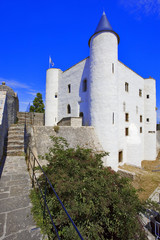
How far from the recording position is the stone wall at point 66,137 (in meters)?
7.94

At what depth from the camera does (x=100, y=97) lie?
39.5 ft

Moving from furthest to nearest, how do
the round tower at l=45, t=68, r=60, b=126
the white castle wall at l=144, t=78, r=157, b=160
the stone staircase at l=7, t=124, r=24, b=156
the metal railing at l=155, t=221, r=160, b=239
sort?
the round tower at l=45, t=68, r=60, b=126
the white castle wall at l=144, t=78, r=157, b=160
the stone staircase at l=7, t=124, r=24, b=156
the metal railing at l=155, t=221, r=160, b=239

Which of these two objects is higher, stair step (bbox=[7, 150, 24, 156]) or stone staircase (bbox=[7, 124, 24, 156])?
stone staircase (bbox=[7, 124, 24, 156])

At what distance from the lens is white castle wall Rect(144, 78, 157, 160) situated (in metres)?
18.3

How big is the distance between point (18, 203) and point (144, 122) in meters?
20.4

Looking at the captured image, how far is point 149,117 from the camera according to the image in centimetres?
1878

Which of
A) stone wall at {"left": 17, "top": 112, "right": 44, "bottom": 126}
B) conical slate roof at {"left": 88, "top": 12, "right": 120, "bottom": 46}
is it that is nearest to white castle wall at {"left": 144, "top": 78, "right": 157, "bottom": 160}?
conical slate roof at {"left": 88, "top": 12, "right": 120, "bottom": 46}

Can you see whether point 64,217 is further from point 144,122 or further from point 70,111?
point 144,122

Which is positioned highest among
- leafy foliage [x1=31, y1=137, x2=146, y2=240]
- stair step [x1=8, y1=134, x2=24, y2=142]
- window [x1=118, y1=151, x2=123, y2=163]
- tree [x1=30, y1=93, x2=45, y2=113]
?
tree [x1=30, y1=93, x2=45, y2=113]

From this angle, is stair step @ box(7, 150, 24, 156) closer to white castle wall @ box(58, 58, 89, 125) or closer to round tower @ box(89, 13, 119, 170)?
round tower @ box(89, 13, 119, 170)

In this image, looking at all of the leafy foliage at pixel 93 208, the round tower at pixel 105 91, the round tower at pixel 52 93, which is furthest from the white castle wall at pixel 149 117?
the leafy foliage at pixel 93 208

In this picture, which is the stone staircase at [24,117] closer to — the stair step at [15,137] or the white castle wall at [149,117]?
the stair step at [15,137]

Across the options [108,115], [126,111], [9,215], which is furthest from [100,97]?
[9,215]

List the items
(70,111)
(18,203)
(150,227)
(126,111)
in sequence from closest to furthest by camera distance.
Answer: (18,203) < (150,227) < (126,111) < (70,111)
